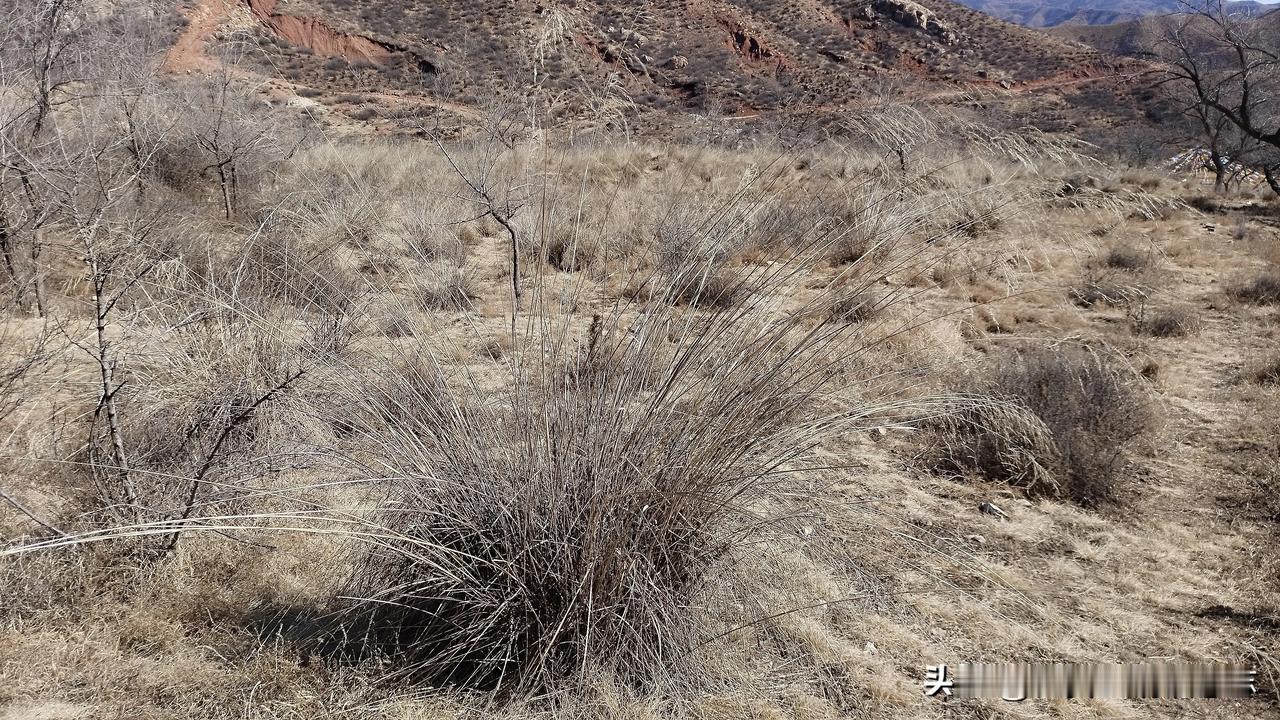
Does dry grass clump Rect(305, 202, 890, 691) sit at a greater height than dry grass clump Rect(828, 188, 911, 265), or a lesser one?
lesser

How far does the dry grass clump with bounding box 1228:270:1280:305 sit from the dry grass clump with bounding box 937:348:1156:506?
170 inches

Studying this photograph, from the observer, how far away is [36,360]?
2.85 meters

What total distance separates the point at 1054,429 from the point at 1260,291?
5.45 m

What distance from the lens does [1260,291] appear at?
7.64 m

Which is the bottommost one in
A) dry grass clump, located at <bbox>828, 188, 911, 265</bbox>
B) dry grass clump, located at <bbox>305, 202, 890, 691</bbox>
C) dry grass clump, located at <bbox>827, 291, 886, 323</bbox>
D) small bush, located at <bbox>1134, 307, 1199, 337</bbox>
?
small bush, located at <bbox>1134, 307, 1199, 337</bbox>

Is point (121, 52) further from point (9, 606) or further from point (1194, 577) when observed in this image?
point (1194, 577)

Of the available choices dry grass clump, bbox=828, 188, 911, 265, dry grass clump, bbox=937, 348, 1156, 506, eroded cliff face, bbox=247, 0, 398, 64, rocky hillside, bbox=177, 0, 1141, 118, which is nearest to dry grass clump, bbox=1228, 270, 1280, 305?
rocky hillside, bbox=177, 0, 1141, 118

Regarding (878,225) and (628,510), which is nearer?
(628,510)

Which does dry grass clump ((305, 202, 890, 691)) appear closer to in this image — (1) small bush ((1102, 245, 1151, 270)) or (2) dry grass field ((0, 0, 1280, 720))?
(2) dry grass field ((0, 0, 1280, 720))

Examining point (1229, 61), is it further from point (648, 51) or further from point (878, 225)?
point (878, 225)

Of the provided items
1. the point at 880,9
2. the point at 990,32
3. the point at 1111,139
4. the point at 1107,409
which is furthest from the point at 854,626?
the point at 990,32

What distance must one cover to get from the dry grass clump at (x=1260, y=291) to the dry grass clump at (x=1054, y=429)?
432 cm

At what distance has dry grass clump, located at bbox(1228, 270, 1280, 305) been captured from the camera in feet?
24.7

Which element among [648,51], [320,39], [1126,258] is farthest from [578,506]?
[320,39]
